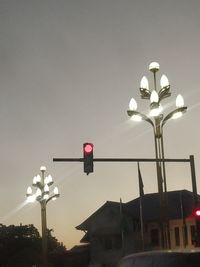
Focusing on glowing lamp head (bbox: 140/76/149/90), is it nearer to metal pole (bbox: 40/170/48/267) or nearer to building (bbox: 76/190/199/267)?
metal pole (bbox: 40/170/48/267)

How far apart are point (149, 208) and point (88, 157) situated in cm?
3196

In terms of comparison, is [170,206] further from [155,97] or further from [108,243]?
[155,97]

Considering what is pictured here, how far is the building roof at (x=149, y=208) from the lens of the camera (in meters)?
43.4

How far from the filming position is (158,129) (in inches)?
617

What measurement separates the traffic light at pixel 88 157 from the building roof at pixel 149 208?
91.1 feet

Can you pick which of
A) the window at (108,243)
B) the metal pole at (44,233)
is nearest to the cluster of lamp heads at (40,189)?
the metal pole at (44,233)

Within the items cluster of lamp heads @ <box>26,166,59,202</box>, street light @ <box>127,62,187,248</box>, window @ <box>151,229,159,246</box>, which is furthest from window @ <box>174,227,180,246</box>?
street light @ <box>127,62,187,248</box>

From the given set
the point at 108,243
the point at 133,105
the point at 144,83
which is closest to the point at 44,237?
the point at 133,105

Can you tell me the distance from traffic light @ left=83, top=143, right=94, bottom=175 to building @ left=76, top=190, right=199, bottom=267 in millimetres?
27838

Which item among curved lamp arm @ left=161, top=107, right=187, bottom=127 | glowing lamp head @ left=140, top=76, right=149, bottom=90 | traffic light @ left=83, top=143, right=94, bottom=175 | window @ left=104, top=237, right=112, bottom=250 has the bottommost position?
window @ left=104, top=237, right=112, bottom=250

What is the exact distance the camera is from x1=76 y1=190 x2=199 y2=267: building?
42812 millimetres

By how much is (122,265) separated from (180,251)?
1.44 m

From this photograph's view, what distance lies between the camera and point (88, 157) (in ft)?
48.0

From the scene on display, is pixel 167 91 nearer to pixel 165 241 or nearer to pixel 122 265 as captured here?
pixel 165 241
